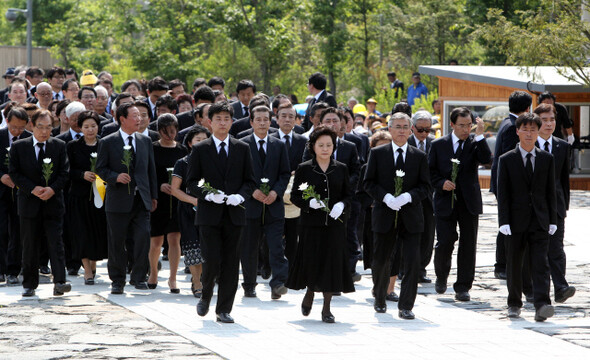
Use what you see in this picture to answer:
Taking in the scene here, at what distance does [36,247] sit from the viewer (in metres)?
11.9

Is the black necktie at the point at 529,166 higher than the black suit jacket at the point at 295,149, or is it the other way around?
the black suit jacket at the point at 295,149

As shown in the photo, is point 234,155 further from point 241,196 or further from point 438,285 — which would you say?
point 438,285

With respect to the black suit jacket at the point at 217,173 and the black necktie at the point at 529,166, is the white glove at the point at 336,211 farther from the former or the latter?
the black necktie at the point at 529,166

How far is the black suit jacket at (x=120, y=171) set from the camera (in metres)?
12.1

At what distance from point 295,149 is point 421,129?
1.50 meters

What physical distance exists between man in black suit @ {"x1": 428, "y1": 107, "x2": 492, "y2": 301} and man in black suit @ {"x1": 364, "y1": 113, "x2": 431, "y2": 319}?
4.09 ft

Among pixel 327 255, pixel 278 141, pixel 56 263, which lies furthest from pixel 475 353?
pixel 56 263

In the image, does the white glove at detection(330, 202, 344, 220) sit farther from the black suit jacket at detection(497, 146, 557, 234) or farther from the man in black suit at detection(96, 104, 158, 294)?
the man in black suit at detection(96, 104, 158, 294)

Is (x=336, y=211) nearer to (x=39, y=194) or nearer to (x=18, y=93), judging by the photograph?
(x=39, y=194)

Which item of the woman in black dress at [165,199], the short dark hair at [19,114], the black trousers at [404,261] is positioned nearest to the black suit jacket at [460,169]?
the black trousers at [404,261]

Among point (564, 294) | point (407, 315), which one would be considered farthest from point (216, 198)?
point (564, 294)

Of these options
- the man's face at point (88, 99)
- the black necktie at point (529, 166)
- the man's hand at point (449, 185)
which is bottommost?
the man's hand at point (449, 185)

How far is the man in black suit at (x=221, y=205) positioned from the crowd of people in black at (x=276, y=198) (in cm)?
1

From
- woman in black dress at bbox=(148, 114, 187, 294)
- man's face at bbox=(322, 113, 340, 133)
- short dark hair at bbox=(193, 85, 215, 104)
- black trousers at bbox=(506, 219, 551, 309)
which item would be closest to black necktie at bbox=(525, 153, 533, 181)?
black trousers at bbox=(506, 219, 551, 309)
